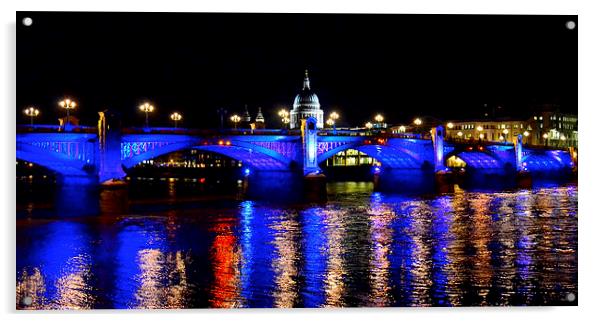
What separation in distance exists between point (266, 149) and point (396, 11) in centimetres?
2055

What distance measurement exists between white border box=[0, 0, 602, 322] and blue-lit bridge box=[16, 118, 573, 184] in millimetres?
11101

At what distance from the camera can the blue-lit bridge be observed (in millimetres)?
23812

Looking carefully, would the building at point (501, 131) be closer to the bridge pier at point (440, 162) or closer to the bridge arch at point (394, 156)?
the bridge pier at point (440, 162)

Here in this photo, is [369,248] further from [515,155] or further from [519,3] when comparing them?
[515,155]

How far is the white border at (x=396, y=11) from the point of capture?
986cm

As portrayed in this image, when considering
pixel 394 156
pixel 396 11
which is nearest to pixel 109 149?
pixel 396 11

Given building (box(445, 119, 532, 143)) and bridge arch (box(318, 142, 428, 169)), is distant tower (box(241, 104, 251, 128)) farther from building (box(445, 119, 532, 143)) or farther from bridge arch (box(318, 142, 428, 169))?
building (box(445, 119, 532, 143))

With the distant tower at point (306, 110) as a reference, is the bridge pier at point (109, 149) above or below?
below

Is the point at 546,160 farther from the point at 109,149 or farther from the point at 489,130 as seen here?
the point at 109,149

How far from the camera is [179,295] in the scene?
1043 cm

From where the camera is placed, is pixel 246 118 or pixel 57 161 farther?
pixel 246 118

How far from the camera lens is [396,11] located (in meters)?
10.6

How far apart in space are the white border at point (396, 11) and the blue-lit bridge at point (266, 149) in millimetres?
11101

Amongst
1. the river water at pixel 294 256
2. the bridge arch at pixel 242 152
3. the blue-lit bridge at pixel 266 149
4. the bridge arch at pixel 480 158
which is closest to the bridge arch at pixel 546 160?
the blue-lit bridge at pixel 266 149
